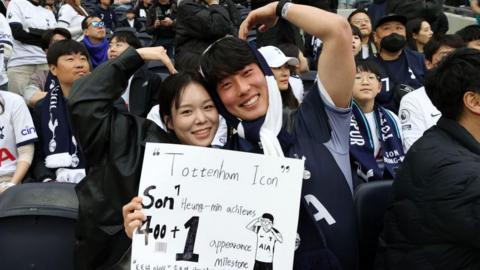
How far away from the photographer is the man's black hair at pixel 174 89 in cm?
203

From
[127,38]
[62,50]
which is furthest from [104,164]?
[127,38]

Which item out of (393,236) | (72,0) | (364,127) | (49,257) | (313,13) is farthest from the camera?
(72,0)

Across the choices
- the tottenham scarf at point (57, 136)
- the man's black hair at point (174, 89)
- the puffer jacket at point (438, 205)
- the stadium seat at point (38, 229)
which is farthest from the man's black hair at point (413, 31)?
the stadium seat at point (38, 229)

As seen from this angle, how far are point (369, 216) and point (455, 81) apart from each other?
68cm

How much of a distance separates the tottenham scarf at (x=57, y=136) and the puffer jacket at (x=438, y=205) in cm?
214

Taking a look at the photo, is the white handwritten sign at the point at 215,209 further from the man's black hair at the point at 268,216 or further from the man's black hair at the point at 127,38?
the man's black hair at the point at 127,38

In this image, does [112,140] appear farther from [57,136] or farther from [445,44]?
[445,44]

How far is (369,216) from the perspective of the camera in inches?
94.6

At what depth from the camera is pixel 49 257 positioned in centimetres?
230

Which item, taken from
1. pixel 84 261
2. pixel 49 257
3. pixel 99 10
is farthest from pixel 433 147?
pixel 99 10

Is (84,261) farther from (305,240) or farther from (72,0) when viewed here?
(72,0)

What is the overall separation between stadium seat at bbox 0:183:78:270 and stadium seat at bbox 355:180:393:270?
115 cm

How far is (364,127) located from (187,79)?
1606mm

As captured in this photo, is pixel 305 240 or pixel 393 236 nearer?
pixel 305 240
